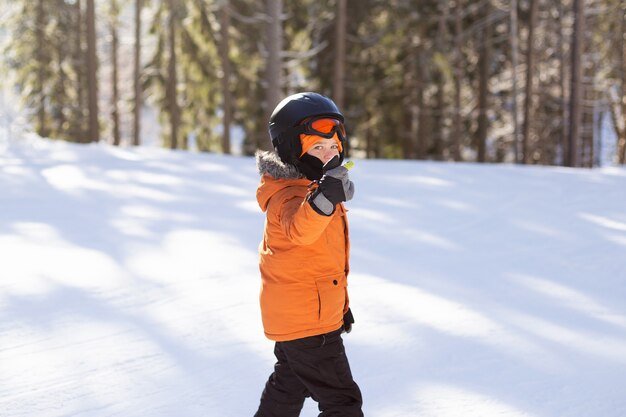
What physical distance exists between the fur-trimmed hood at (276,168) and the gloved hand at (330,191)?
0.19 m

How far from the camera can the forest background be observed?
2020cm

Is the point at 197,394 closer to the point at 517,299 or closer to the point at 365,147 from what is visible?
the point at 517,299

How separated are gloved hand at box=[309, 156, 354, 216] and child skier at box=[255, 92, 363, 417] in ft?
0.27

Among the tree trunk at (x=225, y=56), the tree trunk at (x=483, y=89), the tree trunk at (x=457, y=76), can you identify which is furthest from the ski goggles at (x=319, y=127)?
the tree trunk at (x=483, y=89)

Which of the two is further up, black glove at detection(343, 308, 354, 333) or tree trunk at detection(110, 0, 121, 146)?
tree trunk at detection(110, 0, 121, 146)

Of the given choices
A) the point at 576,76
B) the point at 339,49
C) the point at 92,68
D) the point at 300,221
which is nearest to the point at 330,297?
the point at 300,221

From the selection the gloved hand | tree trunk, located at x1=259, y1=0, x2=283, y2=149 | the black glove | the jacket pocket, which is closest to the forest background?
tree trunk, located at x1=259, y1=0, x2=283, y2=149

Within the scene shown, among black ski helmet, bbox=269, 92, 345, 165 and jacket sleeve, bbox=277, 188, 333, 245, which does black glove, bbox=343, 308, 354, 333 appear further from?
black ski helmet, bbox=269, 92, 345, 165

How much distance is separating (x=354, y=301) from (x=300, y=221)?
241cm

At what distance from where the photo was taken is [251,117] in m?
22.8

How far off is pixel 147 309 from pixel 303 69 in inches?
708

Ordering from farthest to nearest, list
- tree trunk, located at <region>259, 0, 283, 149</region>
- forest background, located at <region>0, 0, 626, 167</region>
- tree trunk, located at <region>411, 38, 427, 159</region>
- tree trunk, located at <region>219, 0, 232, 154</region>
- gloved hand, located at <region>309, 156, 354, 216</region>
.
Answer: tree trunk, located at <region>411, 38, 427, 159</region>
forest background, located at <region>0, 0, 626, 167</region>
tree trunk, located at <region>219, 0, 232, 154</region>
tree trunk, located at <region>259, 0, 283, 149</region>
gloved hand, located at <region>309, 156, 354, 216</region>

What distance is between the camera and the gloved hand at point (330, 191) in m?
2.34

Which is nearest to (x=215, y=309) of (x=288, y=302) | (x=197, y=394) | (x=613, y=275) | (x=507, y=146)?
(x=197, y=394)
